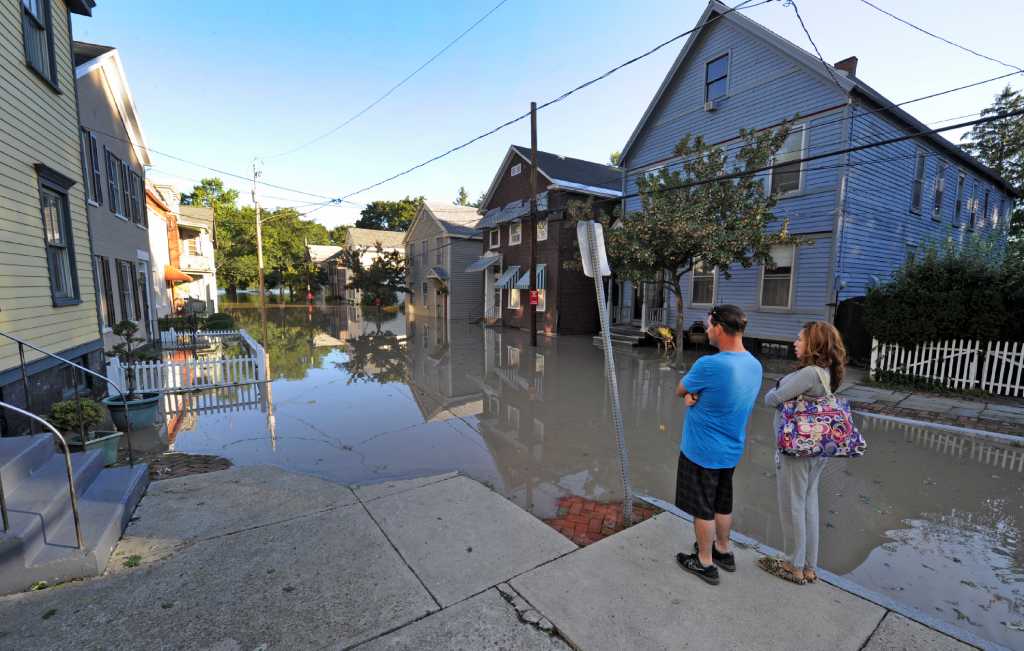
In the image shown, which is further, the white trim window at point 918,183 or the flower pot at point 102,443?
the white trim window at point 918,183

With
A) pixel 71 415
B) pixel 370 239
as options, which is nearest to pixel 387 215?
pixel 370 239

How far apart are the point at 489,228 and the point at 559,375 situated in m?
14.4

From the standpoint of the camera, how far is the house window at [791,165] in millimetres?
11852

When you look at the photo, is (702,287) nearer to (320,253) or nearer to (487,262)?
(487,262)

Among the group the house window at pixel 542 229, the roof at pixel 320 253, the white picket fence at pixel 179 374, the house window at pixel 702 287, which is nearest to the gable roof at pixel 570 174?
the house window at pixel 542 229

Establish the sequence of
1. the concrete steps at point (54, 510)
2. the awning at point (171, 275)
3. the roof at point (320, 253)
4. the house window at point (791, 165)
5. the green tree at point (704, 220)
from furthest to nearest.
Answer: the roof at point (320, 253) → the awning at point (171, 275) → the house window at point (791, 165) → the green tree at point (704, 220) → the concrete steps at point (54, 510)

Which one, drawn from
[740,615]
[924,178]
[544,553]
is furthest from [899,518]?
[924,178]

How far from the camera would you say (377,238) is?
44.8m

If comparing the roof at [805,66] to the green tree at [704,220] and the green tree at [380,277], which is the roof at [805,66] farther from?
the green tree at [380,277]

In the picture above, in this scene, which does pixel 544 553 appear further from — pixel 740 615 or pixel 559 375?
pixel 559 375

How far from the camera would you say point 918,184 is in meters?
13.4

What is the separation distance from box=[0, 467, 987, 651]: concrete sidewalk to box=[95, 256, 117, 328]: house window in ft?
32.3

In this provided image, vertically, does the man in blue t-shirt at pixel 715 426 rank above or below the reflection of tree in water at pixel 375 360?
above

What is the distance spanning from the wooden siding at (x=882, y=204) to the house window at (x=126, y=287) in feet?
63.7
